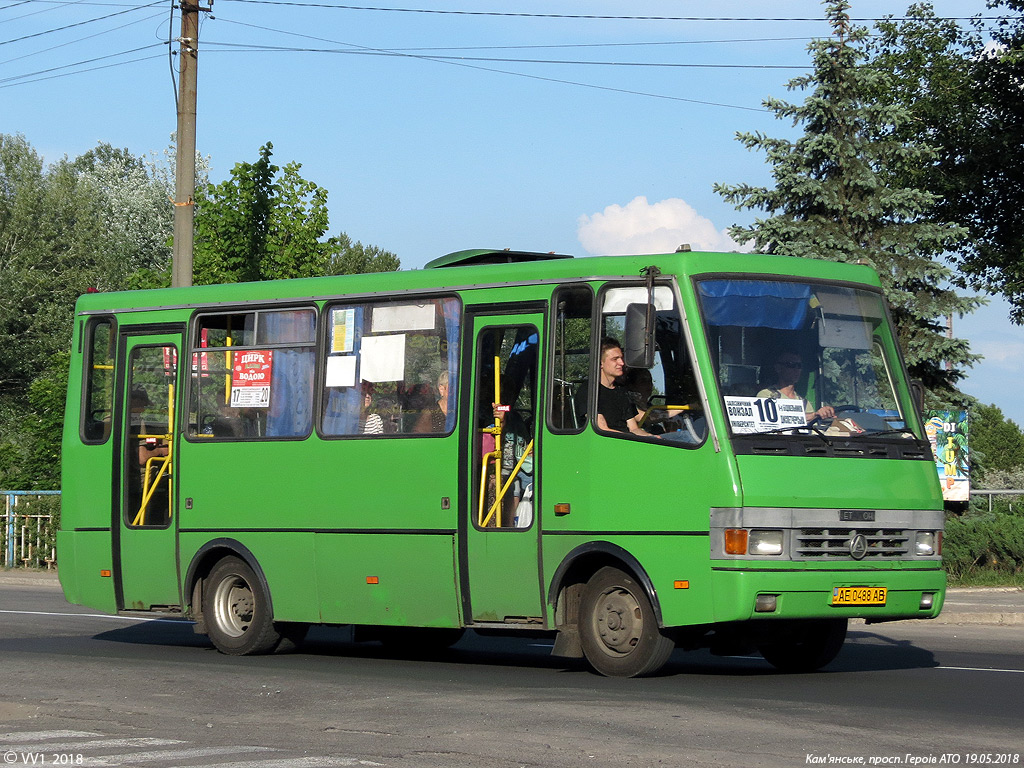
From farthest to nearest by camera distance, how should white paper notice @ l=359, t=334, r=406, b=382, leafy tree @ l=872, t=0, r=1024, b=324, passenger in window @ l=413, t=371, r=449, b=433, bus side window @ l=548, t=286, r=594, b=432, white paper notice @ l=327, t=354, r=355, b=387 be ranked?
leafy tree @ l=872, t=0, r=1024, b=324 → white paper notice @ l=327, t=354, r=355, b=387 → white paper notice @ l=359, t=334, r=406, b=382 → passenger in window @ l=413, t=371, r=449, b=433 → bus side window @ l=548, t=286, r=594, b=432

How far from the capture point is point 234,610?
14664mm

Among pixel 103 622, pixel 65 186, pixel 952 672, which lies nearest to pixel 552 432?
pixel 952 672

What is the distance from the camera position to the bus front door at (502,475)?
12.4m

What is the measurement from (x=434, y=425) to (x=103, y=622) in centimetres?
754

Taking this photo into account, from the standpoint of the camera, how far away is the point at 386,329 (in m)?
13.7

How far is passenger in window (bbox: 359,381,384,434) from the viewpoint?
13.6 metres

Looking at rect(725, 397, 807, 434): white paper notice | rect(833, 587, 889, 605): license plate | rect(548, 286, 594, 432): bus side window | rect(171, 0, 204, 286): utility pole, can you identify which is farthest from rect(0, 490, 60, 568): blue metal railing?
rect(833, 587, 889, 605): license plate

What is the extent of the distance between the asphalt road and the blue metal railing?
1450 centimetres

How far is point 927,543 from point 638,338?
269cm

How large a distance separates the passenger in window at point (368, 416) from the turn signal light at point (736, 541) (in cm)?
359

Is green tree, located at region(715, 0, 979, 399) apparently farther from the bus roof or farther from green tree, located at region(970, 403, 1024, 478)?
green tree, located at region(970, 403, 1024, 478)

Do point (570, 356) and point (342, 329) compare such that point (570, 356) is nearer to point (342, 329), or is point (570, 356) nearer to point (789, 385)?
point (789, 385)

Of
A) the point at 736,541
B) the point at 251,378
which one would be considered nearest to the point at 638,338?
the point at 736,541

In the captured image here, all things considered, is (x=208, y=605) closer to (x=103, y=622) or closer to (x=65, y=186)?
(x=103, y=622)
